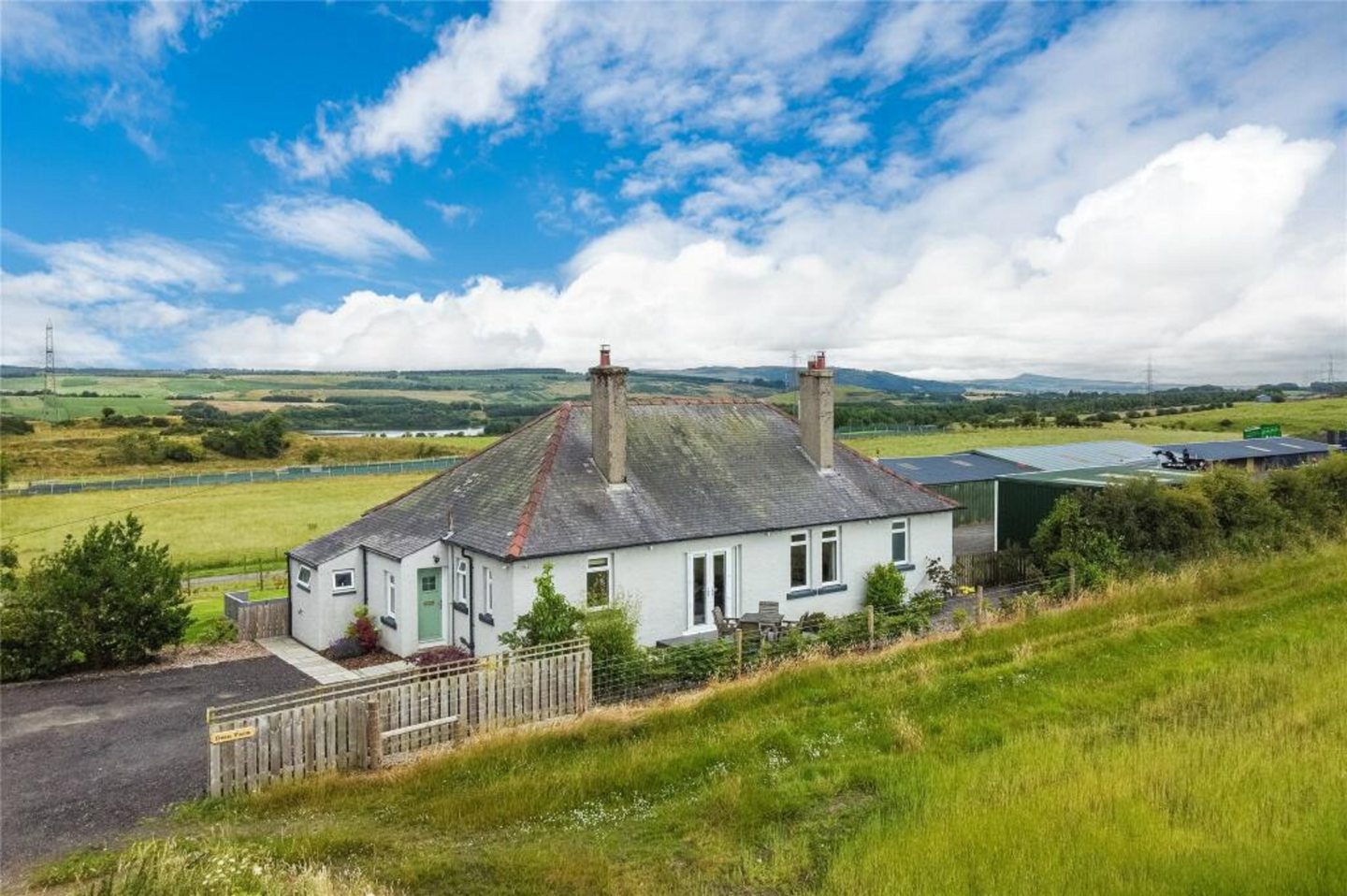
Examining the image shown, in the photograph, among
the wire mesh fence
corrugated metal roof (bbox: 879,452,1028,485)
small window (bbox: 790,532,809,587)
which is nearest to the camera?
the wire mesh fence

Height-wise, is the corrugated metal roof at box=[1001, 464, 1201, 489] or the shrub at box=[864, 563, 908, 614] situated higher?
the corrugated metal roof at box=[1001, 464, 1201, 489]

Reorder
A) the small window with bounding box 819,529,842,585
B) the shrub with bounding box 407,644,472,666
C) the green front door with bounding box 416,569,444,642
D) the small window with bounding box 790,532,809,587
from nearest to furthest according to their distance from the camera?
the shrub with bounding box 407,644,472,666, the green front door with bounding box 416,569,444,642, the small window with bounding box 790,532,809,587, the small window with bounding box 819,529,842,585

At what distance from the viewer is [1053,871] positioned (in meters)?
6.52

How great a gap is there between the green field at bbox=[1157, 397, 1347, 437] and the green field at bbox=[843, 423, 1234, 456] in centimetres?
356

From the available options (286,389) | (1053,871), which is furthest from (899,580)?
(286,389)

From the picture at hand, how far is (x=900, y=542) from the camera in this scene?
24.4 m

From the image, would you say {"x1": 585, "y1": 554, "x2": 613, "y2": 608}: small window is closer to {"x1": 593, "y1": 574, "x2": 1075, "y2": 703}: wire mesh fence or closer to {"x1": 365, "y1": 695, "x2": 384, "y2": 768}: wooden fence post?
{"x1": 593, "y1": 574, "x2": 1075, "y2": 703}: wire mesh fence

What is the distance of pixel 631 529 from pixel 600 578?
1349 millimetres

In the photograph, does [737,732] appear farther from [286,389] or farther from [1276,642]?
[286,389]

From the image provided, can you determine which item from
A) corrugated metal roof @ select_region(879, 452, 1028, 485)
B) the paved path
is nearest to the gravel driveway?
the paved path

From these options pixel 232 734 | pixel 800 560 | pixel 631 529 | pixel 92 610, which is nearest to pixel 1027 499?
pixel 800 560

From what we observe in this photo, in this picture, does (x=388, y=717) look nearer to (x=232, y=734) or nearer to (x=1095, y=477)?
(x=232, y=734)

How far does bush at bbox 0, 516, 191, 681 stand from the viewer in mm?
18156

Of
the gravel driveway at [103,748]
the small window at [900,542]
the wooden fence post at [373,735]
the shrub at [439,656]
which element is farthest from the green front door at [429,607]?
the small window at [900,542]
